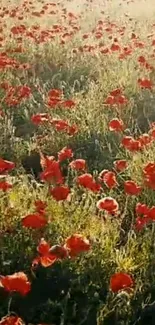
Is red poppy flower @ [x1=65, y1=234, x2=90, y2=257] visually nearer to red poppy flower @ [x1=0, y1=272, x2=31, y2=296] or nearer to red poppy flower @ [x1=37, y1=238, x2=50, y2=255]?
red poppy flower @ [x1=37, y1=238, x2=50, y2=255]

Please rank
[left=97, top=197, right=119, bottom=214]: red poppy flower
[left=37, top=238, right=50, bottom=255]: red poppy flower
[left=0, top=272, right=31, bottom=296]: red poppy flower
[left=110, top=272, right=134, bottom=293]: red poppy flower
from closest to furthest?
[left=0, top=272, right=31, bottom=296]: red poppy flower, [left=110, top=272, right=134, bottom=293]: red poppy flower, [left=37, top=238, right=50, bottom=255]: red poppy flower, [left=97, top=197, right=119, bottom=214]: red poppy flower

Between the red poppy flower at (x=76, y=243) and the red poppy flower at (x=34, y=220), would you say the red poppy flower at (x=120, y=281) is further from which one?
the red poppy flower at (x=34, y=220)

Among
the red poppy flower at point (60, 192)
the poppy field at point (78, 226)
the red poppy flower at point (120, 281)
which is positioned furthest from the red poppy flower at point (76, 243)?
the red poppy flower at point (60, 192)

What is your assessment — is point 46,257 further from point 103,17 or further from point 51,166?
point 103,17

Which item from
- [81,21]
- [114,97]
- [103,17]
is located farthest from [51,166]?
[103,17]

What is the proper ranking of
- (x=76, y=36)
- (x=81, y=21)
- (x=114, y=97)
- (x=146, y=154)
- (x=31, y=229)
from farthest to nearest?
(x=81, y=21)
(x=76, y=36)
(x=114, y=97)
(x=146, y=154)
(x=31, y=229)

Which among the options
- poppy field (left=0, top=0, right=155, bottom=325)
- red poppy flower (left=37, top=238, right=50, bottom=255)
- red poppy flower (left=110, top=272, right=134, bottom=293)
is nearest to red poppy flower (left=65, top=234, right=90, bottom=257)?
poppy field (left=0, top=0, right=155, bottom=325)

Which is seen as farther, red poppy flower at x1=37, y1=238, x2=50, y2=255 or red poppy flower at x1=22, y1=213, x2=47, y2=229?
red poppy flower at x1=22, y1=213, x2=47, y2=229

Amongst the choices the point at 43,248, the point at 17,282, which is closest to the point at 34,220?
the point at 43,248

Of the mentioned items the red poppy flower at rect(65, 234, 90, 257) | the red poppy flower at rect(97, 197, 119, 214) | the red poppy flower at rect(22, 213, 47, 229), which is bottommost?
the red poppy flower at rect(65, 234, 90, 257)

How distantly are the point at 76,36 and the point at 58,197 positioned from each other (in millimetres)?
5897

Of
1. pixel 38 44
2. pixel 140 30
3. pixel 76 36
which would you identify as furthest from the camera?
pixel 140 30

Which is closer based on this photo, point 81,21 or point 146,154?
point 146,154

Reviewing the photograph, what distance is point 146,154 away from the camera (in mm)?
3797
